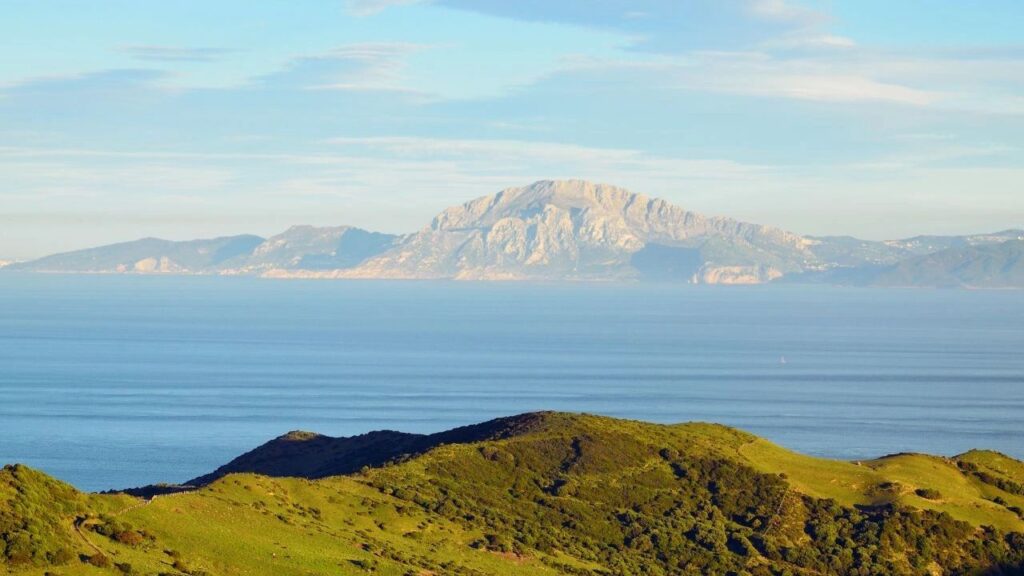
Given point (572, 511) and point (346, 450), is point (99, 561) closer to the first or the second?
point (572, 511)

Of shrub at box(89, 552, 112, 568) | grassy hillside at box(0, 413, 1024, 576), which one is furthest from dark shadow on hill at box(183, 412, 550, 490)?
shrub at box(89, 552, 112, 568)

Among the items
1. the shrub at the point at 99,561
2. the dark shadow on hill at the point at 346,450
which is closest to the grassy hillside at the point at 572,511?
the dark shadow on hill at the point at 346,450

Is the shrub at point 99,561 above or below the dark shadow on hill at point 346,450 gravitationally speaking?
above

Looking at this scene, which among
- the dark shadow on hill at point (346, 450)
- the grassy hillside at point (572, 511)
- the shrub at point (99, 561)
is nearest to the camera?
the shrub at point (99, 561)

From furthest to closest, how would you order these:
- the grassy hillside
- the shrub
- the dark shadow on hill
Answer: the dark shadow on hill
the grassy hillside
the shrub

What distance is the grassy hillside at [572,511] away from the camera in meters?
59.6

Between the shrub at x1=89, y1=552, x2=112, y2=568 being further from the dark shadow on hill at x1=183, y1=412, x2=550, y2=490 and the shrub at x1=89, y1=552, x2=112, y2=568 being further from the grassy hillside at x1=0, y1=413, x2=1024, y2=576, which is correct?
the dark shadow on hill at x1=183, y1=412, x2=550, y2=490

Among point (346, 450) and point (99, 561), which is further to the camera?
point (346, 450)

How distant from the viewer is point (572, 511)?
7906cm

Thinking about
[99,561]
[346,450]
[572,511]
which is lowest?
[572,511]

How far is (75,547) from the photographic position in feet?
170

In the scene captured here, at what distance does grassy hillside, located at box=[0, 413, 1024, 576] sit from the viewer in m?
59.6

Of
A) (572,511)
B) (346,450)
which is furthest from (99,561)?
(346,450)

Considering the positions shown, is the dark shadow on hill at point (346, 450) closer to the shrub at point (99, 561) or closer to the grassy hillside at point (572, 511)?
the grassy hillside at point (572, 511)
